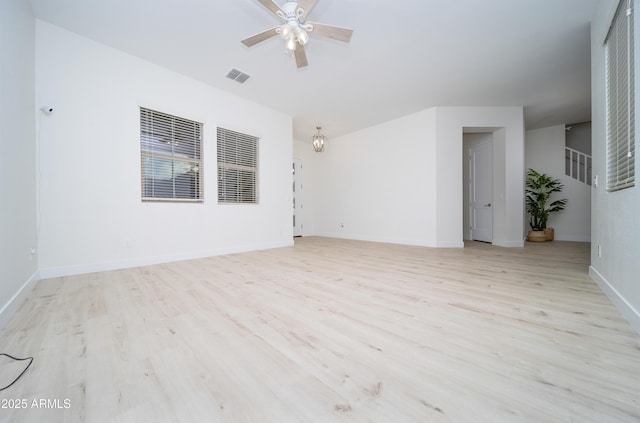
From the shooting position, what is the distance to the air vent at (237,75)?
3740 millimetres

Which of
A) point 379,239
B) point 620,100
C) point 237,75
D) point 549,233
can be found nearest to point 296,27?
point 237,75

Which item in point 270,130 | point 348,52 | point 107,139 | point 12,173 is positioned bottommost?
point 12,173

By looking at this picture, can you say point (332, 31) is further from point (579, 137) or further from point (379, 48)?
point (579, 137)

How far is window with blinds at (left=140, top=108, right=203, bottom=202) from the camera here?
354cm

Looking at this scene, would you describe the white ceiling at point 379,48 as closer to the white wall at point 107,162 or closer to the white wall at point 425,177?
the white wall at point 107,162

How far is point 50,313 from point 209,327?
1.33m

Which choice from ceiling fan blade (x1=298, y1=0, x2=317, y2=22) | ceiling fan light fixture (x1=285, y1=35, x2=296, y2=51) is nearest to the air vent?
ceiling fan light fixture (x1=285, y1=35, x2=296, y2=51)

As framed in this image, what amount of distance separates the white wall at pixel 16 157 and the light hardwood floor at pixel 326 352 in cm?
27

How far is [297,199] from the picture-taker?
24.0 ft

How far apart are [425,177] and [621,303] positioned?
3848 mm

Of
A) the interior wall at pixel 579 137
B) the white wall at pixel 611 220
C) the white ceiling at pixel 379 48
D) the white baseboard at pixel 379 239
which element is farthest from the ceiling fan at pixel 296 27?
the interior wall at pixel 579 137

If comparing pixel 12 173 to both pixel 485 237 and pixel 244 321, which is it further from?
pixel 485 237

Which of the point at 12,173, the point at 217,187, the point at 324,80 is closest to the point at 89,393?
the point at 12,173

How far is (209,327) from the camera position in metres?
1.57
